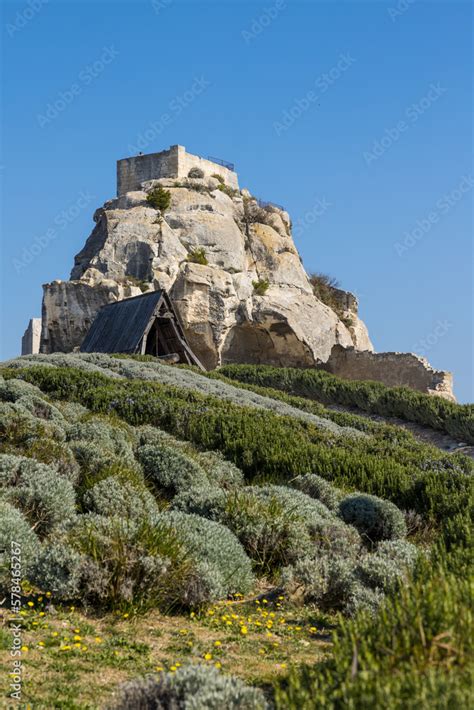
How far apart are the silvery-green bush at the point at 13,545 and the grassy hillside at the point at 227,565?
0.01 meters

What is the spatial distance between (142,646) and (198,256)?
3083cm

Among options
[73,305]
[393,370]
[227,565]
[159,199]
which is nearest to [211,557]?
[227,565]

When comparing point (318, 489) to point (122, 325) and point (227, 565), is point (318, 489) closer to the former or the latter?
point (227, 565)

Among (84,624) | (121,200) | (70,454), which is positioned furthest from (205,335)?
(84,624)

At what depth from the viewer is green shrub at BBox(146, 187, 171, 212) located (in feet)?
120

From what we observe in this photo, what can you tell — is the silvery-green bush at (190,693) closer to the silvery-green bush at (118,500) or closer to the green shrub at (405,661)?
the green shrub at (405,661)

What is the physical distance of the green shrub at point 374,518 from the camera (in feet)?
30.1

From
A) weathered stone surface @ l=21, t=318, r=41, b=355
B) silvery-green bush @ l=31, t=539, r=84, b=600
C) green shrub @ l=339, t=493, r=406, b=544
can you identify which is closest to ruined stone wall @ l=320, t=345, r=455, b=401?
weathered stone surface @ l=21, t=318, r=41, b=355

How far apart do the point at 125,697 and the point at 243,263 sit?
34.4m

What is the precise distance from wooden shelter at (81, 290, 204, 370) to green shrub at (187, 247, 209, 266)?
6.06 m

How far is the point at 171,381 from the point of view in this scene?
1927cm

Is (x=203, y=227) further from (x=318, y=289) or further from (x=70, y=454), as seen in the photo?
(x=70, y=454)

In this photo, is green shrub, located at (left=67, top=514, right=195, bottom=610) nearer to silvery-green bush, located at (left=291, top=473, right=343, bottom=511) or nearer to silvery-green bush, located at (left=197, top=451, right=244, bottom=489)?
silvery-green bush, located at (left=291, top=473, right=343, bottom=511)

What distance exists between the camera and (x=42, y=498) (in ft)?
25.0
